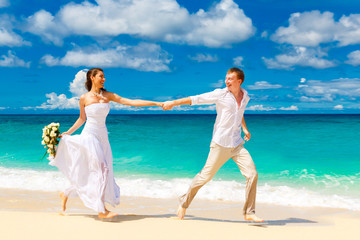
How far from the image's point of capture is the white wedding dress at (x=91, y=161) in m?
5.17

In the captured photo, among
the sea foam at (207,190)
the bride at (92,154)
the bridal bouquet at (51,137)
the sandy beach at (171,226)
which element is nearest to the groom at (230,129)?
the sandy beach at (171,226)

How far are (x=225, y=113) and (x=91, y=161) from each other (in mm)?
2164

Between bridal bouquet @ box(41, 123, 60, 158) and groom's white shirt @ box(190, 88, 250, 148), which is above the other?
groom's white shirt @ box(190, 88, 250, 148)

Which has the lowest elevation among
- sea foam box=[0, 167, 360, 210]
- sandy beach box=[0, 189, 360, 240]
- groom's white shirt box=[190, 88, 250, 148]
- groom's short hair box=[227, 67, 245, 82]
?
sea foam box=[0, 167, 360, 210]

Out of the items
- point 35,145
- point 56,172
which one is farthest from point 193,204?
point 35,145

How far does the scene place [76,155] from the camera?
5.32 metres

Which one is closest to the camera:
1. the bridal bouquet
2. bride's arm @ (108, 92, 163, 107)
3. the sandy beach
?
the sandy beach

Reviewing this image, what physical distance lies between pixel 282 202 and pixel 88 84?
16.8 feet

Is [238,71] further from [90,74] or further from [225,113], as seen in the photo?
[90,74]

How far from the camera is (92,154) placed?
5.19 m

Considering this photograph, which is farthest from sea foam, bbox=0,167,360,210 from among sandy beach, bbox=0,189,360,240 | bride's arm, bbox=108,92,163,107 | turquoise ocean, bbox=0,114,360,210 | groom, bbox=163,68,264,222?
bride's arm, bbox=108,92,163,107

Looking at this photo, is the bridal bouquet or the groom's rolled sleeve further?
the bridal bouquet

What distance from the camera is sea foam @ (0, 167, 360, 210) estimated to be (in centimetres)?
793

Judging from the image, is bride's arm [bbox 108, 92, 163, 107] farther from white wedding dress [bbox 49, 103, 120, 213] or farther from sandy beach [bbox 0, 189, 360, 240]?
sandy beach [bbox 0, 189, 360, 240]
